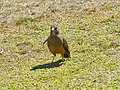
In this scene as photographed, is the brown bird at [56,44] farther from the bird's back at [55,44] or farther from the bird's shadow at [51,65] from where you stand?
the bird's shadow at [51,65]

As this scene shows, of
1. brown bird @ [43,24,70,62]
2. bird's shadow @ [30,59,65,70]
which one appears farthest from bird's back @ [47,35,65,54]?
bird's shadow @ [30,59,65,70]

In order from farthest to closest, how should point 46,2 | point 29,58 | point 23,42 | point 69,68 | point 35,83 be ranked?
point 46,2, point 23,42, point 29,58, point 69,68, point 35,83

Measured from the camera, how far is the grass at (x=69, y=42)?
8.46 m

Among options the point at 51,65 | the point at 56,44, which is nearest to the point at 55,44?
the point at 56,44

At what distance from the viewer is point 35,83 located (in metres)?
8.38

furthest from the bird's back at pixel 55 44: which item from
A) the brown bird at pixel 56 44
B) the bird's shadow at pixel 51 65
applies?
the bird's shadow at pixel 51 65

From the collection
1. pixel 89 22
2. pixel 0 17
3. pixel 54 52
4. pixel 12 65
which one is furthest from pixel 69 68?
pixel 0 17

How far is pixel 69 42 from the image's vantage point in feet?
37.6

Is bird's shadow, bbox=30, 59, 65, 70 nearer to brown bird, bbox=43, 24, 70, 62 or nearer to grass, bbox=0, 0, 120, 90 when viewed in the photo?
grass, bbox=0, 0, 120, 90

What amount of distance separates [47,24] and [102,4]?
2.83 meters

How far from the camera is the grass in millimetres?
8461

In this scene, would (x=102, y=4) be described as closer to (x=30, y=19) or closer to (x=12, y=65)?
(x=30, y=19)

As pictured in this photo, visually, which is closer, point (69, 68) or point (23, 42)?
point (69, 68)

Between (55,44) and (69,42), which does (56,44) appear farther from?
(69,42)
